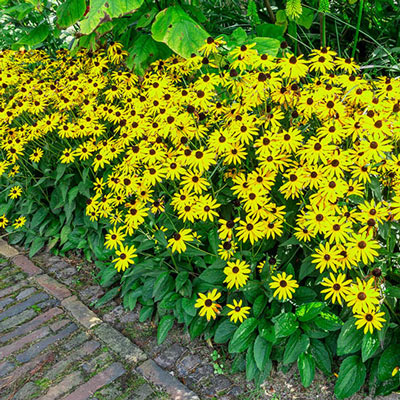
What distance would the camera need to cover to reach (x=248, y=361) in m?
2.12

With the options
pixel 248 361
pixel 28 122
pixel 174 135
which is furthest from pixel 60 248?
pixel 248 361

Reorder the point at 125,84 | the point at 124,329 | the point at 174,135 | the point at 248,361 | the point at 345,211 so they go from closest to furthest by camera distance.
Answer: the point at 345,211
the point at 248,361
the point at 174,135
the point at 124,329
the point at 125,84

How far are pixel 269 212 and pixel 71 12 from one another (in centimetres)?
180

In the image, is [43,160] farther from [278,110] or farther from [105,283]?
[278,110]

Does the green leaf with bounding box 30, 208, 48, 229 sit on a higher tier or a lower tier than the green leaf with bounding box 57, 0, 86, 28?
lower

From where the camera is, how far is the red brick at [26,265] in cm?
311

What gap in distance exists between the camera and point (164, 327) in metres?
2.40

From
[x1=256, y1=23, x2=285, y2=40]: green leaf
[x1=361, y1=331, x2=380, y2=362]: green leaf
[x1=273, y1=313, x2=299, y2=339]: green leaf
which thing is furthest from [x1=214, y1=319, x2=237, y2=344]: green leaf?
[x1=256, y1=23, x2=285, y2=40]: green leaf

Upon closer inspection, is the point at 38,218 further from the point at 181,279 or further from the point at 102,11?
the point at 102,11

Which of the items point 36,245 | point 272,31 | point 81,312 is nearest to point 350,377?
point 81,312

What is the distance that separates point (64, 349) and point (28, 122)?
5.61ft

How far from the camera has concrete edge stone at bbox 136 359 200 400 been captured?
81.9 inches

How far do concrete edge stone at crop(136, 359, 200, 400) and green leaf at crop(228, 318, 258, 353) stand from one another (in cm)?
29

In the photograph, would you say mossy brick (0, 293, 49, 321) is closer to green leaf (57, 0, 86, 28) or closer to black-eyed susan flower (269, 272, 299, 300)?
black-eyed susan flower (269, 272, 299, 300)
